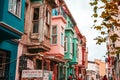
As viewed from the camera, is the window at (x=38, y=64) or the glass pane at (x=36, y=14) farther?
the window at (x=38, y=64)

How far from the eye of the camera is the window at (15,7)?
599 inches

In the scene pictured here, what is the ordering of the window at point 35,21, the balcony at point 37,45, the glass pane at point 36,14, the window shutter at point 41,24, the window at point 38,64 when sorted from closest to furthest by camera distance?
the balcony at point 37,45, the window shutter at point 41,24, the window at point 35,21, the glass pane at point 36,14, the window at point 38,64

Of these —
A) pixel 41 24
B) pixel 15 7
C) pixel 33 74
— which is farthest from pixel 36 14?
pixel 33 74

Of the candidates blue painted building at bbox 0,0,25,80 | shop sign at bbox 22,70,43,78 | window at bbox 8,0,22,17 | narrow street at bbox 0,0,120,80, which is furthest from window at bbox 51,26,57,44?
shop sign at bbox 22,70,43,78

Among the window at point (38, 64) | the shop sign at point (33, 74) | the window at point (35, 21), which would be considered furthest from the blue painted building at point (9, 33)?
the window at point (38, 64)

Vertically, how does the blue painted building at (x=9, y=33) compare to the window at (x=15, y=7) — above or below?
below

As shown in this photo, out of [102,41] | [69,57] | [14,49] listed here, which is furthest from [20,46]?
[69,57]

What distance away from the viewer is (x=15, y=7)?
16.0 m

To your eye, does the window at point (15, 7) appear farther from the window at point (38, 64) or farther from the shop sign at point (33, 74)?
the window at point (38, 64)

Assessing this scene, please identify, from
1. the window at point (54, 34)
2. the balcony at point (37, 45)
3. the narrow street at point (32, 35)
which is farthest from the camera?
the window at point (54, 34)

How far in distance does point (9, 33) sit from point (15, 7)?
99.2 inches

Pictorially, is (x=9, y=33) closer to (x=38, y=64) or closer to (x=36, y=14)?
(x=36, y=14)

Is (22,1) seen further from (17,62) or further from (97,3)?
(97,3)

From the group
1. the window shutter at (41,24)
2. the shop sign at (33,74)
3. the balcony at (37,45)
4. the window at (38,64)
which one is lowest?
the shop sign at (33,74)
